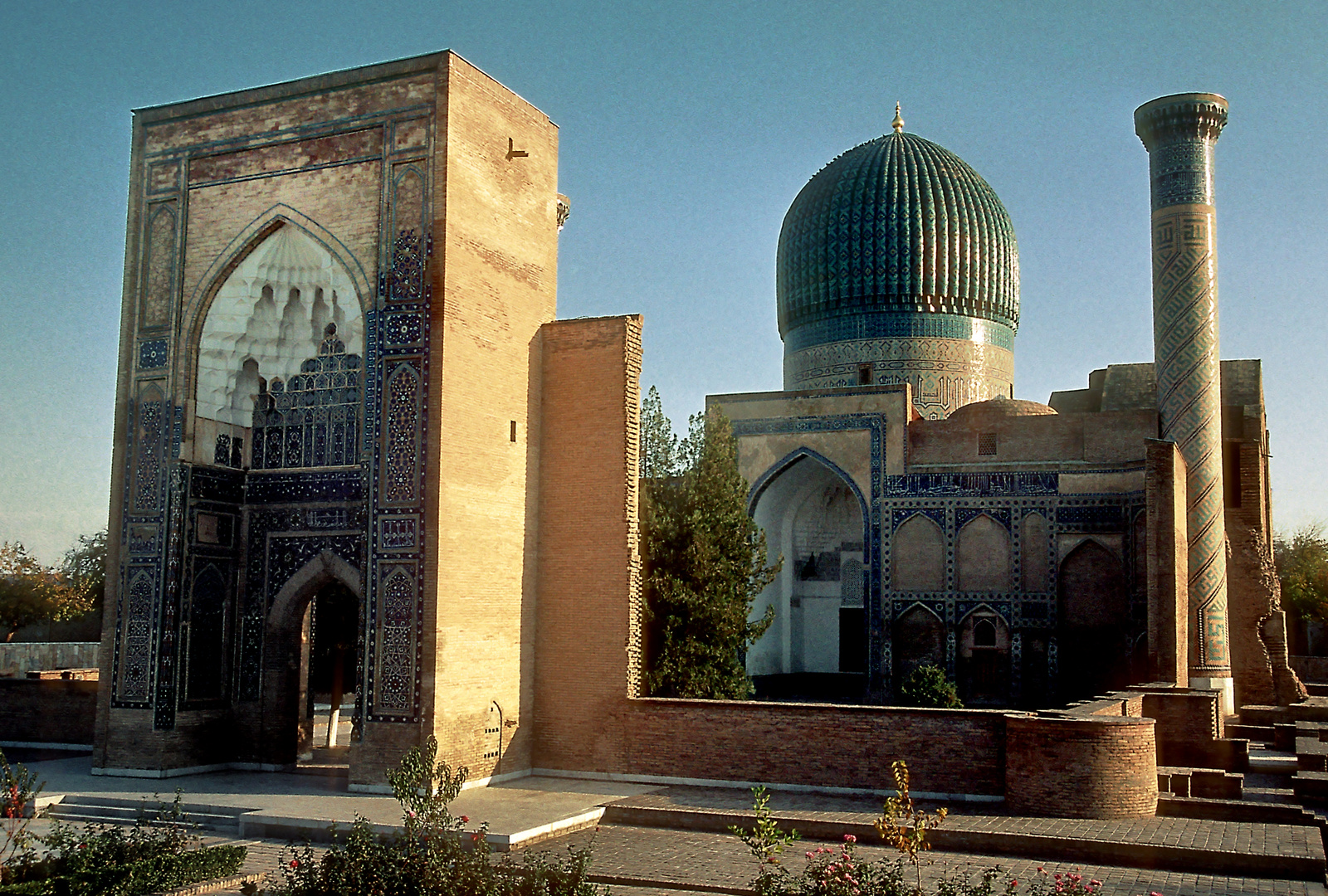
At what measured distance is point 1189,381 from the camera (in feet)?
52.4

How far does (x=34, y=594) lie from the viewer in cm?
2233

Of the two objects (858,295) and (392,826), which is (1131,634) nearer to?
(858,295)

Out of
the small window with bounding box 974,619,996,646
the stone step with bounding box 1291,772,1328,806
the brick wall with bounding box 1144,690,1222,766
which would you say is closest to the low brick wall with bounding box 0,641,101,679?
the small window with bounding box 974,619,996,646

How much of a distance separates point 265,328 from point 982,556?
9.97 metres

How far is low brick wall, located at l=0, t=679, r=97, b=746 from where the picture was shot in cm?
1159

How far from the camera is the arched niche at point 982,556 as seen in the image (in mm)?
16781

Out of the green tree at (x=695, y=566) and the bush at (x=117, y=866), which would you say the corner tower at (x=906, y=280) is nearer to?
the green tree at (x=695, y=566)

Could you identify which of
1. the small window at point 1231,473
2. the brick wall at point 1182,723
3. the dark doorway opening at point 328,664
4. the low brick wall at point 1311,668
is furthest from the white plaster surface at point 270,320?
the low brick wall at point 1311,668

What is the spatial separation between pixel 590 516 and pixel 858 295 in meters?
11.1

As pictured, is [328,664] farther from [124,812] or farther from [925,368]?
[925,368]

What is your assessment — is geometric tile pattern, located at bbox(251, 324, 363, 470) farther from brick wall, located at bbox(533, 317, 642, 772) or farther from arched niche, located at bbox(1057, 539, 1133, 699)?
arched niche, located at bbox(1057, 539, 1133, 699)

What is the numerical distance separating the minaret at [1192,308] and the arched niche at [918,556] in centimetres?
315

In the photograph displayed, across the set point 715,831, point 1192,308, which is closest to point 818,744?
point 715,831

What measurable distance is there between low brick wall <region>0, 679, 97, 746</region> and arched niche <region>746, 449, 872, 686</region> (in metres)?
9.07
